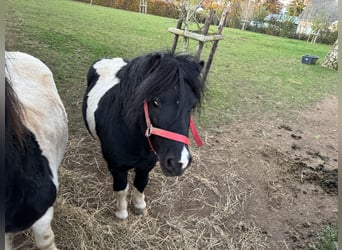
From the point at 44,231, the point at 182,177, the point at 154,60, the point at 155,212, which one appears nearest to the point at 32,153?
the point at 44,231

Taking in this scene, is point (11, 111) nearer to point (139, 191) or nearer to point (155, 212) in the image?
point (139, 191)

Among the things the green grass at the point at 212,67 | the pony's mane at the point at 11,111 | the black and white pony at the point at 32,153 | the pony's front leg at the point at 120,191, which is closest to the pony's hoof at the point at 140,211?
the pony's front leg at the point at 120,191

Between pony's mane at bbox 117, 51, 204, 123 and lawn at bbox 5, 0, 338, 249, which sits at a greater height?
pony's mane at bbox 117, 51, 204, 123

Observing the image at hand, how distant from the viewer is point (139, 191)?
249 cm

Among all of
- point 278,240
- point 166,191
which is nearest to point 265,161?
point 278,240

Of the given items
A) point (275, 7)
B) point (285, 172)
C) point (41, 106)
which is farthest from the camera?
point (275, 7)

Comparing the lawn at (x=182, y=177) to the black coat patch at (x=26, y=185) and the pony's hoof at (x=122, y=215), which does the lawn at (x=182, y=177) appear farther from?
the black coat patch at (x=26, y=185)

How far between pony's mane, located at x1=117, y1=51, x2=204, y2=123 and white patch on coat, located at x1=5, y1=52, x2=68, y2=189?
1.63 ft

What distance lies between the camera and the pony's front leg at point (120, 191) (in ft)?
7.36

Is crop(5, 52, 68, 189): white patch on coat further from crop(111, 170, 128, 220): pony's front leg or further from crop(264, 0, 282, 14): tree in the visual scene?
crop(264, 0, 282, 14): tree

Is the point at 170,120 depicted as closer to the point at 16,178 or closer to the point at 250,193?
the point at 16,178

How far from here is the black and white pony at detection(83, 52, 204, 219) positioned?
5.37 feet

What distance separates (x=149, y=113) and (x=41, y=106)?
0.81 m

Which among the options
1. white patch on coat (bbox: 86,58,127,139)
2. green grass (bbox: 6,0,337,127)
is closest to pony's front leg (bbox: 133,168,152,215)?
white patch on coat (bbox: 86,58,127,139)
